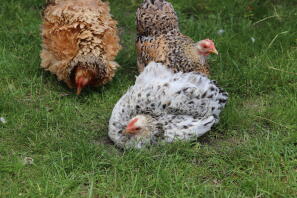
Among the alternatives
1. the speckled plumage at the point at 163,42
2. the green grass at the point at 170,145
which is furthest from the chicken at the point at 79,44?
the speckled plumage at the point at 163,42

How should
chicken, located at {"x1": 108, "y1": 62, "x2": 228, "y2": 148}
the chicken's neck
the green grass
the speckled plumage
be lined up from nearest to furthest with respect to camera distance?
1. the green grass
2. chicken, located at {"x1": 108, "y1": 62, "x2": 228, "y2": 148}
3. the speckled plumage
4. the chicken's neck

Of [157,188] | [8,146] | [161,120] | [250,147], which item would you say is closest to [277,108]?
[250,147]

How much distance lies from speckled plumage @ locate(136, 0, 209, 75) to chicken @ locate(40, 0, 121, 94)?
339 mm

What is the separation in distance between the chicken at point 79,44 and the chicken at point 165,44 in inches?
13.4

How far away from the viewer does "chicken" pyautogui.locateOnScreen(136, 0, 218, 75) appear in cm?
479

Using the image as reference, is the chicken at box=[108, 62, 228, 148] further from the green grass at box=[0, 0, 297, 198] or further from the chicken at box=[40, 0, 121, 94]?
the chicken at box=[40, 0, 121, 94]

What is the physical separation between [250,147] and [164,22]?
1643 millimetres

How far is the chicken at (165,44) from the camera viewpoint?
189 inches

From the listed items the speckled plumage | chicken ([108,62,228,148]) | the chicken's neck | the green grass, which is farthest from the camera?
the chicken's neck

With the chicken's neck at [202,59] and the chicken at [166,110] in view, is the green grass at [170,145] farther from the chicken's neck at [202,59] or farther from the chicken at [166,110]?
the chicken's neck at [202,59]

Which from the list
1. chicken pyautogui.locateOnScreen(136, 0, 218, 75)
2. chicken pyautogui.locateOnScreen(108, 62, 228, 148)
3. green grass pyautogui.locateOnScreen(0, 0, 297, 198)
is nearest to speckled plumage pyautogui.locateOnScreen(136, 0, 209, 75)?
chicken pyautogui.locateOnScreen(136, 0, 218, 75)

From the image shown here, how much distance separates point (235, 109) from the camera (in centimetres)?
466

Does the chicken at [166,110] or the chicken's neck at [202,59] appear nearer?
the chicken at [166,110]

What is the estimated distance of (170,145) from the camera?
410 cm
